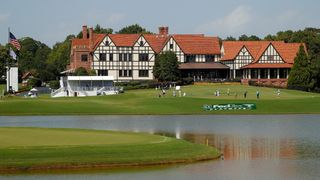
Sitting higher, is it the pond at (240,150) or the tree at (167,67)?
the tree at (167,67)

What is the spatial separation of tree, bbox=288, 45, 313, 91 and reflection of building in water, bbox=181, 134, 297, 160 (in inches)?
2725

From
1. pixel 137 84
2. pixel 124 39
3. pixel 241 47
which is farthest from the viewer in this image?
pixel 241 47

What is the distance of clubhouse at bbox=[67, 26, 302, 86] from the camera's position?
454 feet

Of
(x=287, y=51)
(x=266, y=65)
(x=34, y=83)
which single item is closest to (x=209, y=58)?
(x=266, y=65)

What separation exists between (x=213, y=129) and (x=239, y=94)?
153 feet

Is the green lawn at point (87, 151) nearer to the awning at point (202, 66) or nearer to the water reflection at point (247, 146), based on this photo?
the water reflection at point (247, 146)

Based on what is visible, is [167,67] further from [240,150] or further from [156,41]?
[240,150]

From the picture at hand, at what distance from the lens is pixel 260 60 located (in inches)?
5448

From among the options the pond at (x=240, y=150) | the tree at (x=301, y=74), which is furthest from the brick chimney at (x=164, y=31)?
the pond at (x=240, y=150)

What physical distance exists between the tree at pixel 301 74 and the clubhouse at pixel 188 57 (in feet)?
38.1

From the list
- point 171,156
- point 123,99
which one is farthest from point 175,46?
point 171,156

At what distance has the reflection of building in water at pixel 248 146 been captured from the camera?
4234 centimetres

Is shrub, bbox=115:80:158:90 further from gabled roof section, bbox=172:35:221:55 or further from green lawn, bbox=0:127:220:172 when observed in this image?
green lawn, bbox=0:127:220:172

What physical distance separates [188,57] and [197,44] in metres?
3.88
